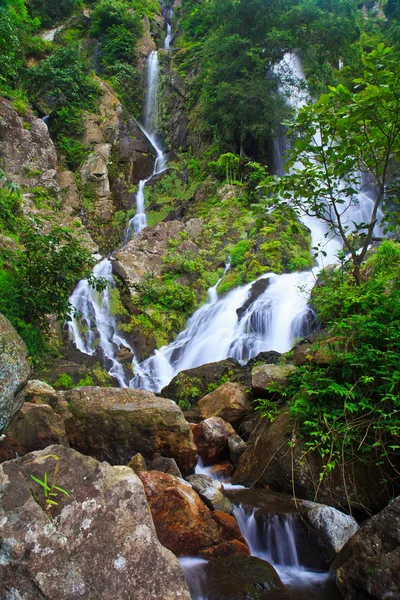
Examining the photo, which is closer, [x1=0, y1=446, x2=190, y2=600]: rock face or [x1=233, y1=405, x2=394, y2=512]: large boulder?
[x1=0, y1=446, x2=190, y2=600]: rock face

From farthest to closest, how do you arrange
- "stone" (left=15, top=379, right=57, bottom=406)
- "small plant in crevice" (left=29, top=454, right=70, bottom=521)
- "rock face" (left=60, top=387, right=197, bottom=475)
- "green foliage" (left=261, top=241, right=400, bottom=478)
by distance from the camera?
"stone" (left=15, top=379, right=57, bottom=406) → "rock face" (left=60, top=387, right=197, bottom=475) → "green foliage" (left=261, top=241, right=400, bottom=478) → "small plant in crevice" (left=29, top=454, right=70, bottom=521)

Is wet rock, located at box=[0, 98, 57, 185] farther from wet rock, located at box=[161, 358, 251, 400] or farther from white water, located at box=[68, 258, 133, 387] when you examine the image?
wet rock, located at box=[161, 358, 251, 400]

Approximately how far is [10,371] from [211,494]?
104 inches

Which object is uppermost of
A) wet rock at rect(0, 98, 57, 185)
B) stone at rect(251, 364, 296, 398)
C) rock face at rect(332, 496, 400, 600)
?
wet rock at rect(0, 98, 57, 185)

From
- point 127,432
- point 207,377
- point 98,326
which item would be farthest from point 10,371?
point 98,326

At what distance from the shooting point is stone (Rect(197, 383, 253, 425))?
7305 mm

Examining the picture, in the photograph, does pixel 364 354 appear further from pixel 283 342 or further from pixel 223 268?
pixel 223 268

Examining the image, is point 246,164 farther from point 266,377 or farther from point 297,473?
point 297,473

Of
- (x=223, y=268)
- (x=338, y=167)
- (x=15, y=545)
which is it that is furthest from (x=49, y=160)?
(x=15, y=545)

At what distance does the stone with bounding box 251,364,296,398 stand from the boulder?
2649mm

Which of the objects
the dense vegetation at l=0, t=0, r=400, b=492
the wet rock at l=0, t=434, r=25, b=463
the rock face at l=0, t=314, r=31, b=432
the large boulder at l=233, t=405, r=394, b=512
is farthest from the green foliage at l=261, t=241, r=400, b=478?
the wet rock at l=0, t=434, r=25, b=463

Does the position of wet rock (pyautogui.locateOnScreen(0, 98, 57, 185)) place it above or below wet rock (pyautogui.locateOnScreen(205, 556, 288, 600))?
above

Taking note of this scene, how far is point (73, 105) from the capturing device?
22547mm

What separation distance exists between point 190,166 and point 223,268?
836cm
